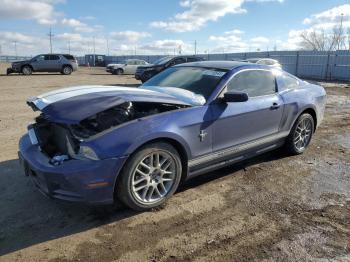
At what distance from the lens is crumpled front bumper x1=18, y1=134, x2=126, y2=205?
345 centimetres

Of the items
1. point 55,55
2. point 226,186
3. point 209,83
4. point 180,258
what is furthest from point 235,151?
point 55,55

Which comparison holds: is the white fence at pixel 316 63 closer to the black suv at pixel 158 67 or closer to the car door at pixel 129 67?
the car door at pixel 129 67

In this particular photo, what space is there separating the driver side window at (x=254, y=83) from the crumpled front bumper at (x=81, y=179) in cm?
202

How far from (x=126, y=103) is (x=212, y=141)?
1137 millimetres

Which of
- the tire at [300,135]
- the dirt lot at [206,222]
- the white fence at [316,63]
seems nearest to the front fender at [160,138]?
the dirt lot at [206,222]

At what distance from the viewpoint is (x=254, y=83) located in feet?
17.0

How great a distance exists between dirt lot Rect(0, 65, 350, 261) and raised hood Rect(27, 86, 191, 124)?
1.02 metres

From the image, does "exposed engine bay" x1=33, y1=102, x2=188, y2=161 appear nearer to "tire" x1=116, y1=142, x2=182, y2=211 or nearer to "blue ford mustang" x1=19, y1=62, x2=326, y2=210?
"blue ford mustang" x1=19, y1=62, x2=326, y2=210

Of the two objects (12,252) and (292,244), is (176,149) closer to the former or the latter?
(292,244)

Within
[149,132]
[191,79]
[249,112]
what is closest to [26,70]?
[191,79]

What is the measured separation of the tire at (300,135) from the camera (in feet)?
19.1

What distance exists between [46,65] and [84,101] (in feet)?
86.8

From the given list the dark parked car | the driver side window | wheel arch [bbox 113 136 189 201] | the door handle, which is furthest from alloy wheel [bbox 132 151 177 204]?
the dark parked car

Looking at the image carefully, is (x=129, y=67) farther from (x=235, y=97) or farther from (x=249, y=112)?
(x=235, y=97)
